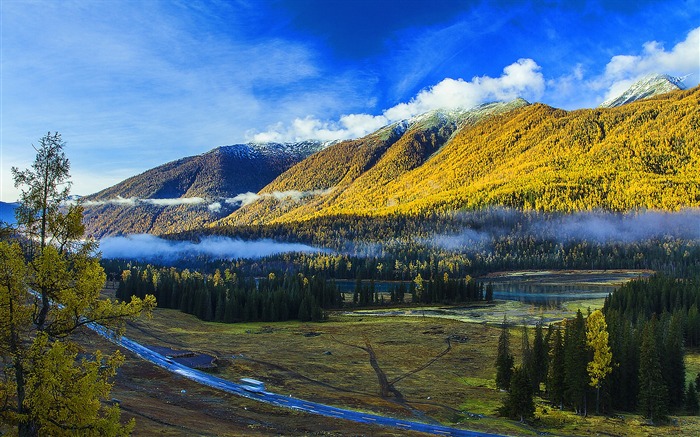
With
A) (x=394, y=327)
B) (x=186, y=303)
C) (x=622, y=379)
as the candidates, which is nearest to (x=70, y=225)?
(x=622, y=379)

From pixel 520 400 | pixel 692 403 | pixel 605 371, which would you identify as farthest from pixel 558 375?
pixel 692 403

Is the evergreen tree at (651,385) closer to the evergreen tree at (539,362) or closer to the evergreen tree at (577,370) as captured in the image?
the evergreen tree at (577,370)

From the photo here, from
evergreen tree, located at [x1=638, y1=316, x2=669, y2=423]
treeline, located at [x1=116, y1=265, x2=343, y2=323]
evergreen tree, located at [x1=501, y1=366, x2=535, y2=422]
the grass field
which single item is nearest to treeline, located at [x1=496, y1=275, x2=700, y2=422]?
evergreen tree, located at [x1=638, y1=316, x2=669, y2=423]

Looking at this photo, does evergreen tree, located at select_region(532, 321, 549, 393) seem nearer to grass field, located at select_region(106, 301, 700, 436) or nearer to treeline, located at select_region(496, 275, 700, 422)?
treeline, located at select_region(496, 275, 700, 422)

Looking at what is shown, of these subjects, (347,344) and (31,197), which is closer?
(31,197)

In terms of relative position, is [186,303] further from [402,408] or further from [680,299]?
[680,299]

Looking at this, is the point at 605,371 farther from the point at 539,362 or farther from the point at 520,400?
the point at 539,362

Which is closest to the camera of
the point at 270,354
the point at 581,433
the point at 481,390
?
the point at 581,433
